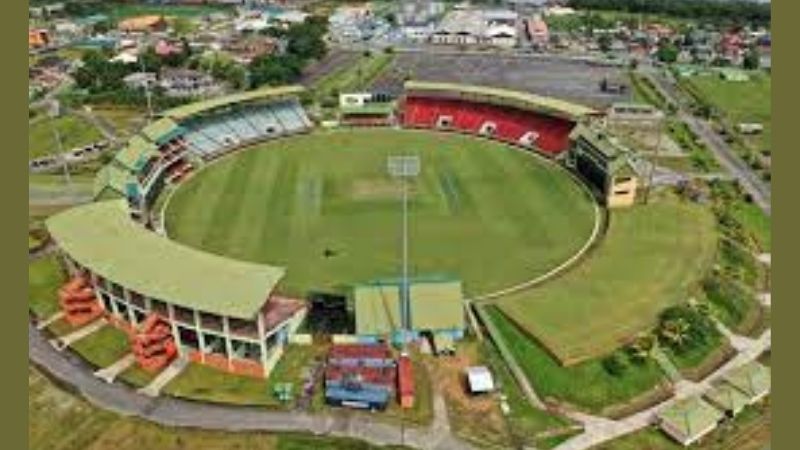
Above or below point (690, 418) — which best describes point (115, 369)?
above

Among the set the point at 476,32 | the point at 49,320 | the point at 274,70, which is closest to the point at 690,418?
the point at 49,320

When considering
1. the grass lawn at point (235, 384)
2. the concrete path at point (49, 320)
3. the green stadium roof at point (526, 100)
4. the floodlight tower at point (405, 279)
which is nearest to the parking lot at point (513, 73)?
the green stadium roof at point (526, 100)

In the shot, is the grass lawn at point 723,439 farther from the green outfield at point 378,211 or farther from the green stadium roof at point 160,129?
the green stadium roof at point 160,129

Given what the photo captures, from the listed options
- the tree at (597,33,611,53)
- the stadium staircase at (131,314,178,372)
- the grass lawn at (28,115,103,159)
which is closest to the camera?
the stadium staircase at (131,314,178,372)

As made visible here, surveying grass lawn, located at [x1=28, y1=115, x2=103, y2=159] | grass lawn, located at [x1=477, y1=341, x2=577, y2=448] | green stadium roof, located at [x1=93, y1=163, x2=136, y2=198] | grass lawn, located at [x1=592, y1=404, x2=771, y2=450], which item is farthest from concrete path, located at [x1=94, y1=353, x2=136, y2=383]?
grass lawn, located at [x1=28, y1=115, x2=103, y2=159]

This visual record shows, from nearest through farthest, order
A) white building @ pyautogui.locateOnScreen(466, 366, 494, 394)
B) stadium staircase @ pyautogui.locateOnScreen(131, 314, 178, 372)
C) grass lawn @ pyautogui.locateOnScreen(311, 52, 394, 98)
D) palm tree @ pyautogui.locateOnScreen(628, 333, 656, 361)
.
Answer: white building @ pyautogui.locateOnScreen(466, 366, 494, 394)
stadium staircase @ pyautogui.locateOnScreen(131, 314, 178, 372)
palm tree @ pyautogui.locateOnScreen(628, 333, 656, 361)
grass lawn @ pyautogui.locateOnScreen(311, 52, 394, 98)

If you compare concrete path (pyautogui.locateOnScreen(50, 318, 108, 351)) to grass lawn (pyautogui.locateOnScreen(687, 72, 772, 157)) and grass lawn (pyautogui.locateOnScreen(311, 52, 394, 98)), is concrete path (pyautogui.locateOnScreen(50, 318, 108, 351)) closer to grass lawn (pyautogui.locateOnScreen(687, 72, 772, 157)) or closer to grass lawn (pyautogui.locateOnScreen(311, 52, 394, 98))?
grass lawn (pyautogui.locateOnScreen(311, 52, 394, 98))

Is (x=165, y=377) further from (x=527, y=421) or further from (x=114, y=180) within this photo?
(x=114, y=180)
